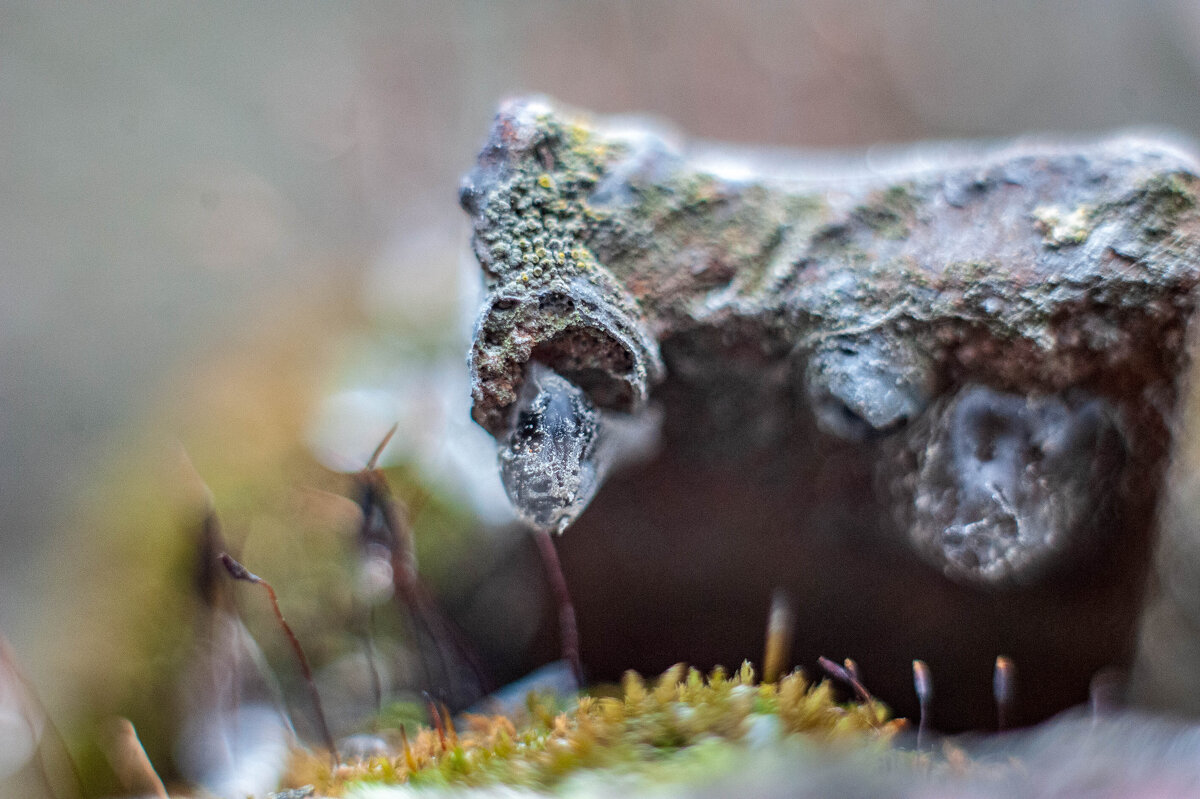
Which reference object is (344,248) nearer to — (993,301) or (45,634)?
(45,634)

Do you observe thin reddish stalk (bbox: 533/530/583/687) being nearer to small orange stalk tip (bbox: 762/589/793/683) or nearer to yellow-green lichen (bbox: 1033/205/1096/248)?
small orange stalk tip (bbox: 762/589/793/683)

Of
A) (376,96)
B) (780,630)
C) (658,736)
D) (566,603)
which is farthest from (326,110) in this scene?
(658,736)

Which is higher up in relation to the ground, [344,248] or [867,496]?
[344,248]


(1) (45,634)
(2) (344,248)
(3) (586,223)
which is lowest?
(1) (45,634)

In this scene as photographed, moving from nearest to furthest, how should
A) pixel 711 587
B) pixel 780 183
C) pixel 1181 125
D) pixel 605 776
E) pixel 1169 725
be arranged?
pixel 605 776 → pixel 1169 725 → pixel 780 183 → pixel 711 587 → pixel 1181 125

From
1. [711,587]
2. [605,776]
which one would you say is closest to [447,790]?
[605,776]

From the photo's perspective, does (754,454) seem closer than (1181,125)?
Yes

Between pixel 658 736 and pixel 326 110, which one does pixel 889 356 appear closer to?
pixel 658 736
